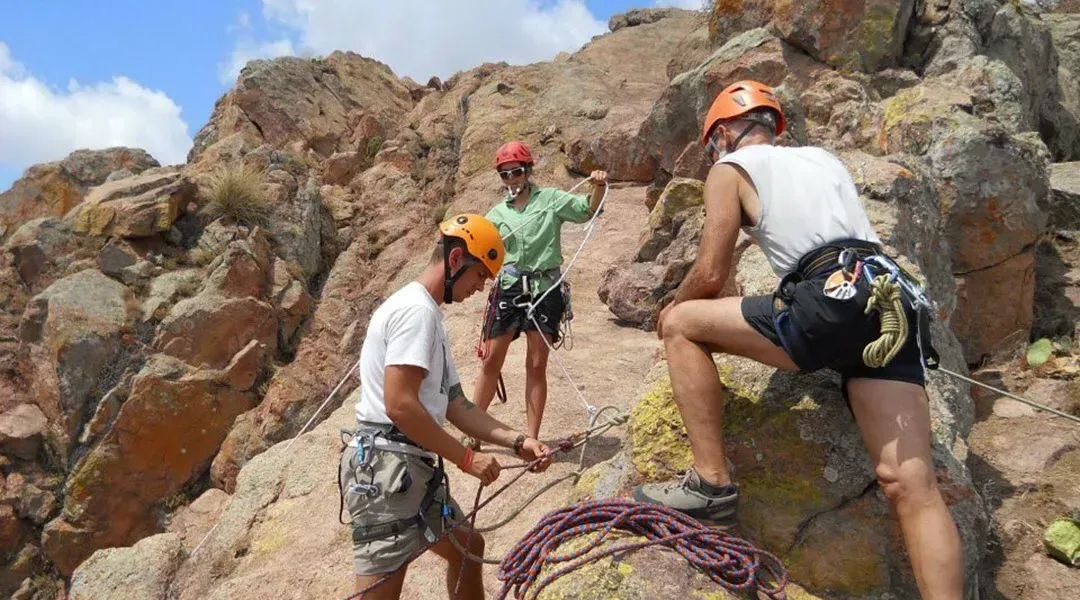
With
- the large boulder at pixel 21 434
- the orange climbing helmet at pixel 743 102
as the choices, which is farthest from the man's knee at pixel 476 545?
the large boulder at pixel 21 434

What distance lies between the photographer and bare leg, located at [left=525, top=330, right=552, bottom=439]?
5809 mm

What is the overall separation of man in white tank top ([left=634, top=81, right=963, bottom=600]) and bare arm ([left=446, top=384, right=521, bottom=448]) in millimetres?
851

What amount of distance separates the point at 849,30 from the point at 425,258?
947cm

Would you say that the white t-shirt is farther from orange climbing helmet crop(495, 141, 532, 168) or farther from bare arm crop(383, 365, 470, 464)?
orange climbing helmet crop(495, 141, 532, 168)

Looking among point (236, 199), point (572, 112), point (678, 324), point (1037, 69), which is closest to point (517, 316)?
point (678, 324)

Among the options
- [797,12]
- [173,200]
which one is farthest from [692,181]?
[173,200]

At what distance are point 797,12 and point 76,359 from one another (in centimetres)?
1354

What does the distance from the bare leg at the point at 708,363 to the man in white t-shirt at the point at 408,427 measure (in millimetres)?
1013

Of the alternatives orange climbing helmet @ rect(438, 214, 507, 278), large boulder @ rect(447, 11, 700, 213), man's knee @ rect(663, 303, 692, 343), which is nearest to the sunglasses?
orange climbing helmet @ rect(438, 214, 507, 278)

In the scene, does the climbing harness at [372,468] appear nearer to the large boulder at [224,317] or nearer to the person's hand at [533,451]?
the person's hand at [533,451]

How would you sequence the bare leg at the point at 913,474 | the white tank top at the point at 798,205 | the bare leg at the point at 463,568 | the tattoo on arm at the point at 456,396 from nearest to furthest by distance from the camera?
the bare leg at the point at 913,474, the white tank top at the point at 798,205, the bare leg at the point at 463,568, the tattoo on arm at the point at 456,396

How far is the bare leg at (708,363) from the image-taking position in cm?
307

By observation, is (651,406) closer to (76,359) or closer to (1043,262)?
(1043,262)

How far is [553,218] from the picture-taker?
590 centimetres
